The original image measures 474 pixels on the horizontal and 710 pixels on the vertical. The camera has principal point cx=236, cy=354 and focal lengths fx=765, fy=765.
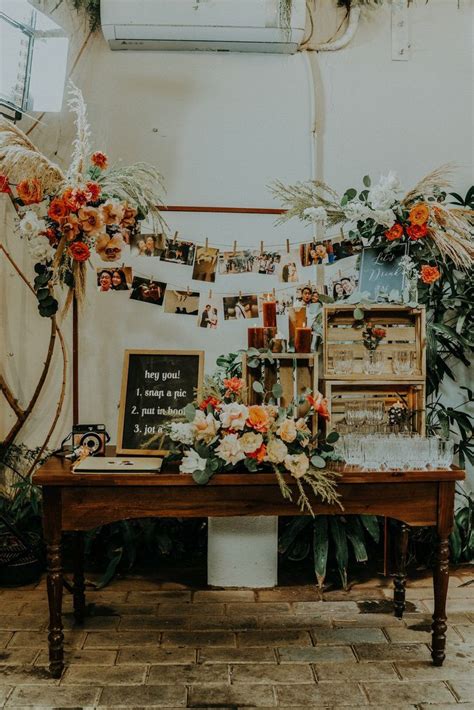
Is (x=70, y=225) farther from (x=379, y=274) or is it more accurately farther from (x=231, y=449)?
(x=379, y=274)

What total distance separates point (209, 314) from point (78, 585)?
158 centimetres

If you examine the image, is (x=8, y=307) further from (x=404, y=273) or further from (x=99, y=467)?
(x=404, y=273)

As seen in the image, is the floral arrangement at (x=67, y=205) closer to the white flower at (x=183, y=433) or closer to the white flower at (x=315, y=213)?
the white flower at (x=315, y=213)

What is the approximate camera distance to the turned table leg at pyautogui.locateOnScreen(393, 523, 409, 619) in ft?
11.4

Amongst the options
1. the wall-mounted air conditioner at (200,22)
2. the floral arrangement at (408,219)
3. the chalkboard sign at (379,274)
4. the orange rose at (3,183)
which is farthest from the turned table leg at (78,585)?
the wall-mounted air conditioner at (200,22)

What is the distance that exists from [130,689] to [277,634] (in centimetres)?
75

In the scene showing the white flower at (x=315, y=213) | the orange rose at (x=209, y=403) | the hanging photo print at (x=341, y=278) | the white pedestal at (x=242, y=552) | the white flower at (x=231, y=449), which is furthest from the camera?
the hanging photo print at (x=341, y=278)

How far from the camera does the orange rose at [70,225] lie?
315 centimetres

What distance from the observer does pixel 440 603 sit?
2992 mm

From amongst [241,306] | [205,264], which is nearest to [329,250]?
[241,306]

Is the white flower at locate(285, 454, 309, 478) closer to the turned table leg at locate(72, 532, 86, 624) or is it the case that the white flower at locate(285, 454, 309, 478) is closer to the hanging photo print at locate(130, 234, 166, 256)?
the turned table leg at locate(72, 532, 86, 624)

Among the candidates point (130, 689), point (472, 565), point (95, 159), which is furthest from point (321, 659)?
point (95, 159)

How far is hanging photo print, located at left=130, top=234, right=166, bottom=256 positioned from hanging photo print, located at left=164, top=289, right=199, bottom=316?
229 millimetres

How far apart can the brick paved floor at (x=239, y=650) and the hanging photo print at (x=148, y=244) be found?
68.1 inches
